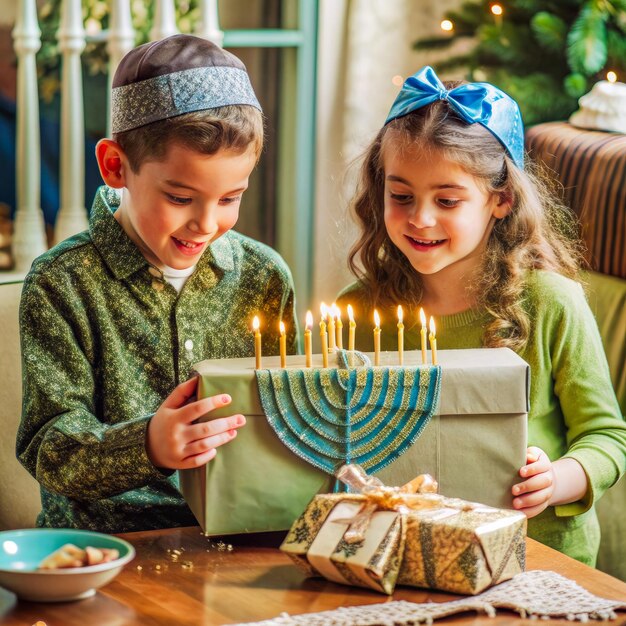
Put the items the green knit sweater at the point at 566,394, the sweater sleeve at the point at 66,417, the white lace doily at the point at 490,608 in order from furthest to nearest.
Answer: the green knit sweater at the point at 566,394 < the sweater sleeve at the point at 66,417 < the white lace doily at the point at 490,608

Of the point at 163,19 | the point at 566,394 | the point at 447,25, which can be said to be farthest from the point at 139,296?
the point at 447,25

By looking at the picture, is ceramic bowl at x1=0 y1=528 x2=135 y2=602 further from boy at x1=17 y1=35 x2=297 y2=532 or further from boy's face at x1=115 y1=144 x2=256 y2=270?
boy's face at x1=115 y1=144 x2=256 y2=270

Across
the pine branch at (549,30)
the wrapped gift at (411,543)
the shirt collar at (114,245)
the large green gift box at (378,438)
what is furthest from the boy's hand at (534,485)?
the pine branch at (549,30)

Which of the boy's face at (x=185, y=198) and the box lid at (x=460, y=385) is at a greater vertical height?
the boy's face at (x=185, y=198)

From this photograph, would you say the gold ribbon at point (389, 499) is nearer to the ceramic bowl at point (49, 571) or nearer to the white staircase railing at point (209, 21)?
the ceramic bowl at point (49, 571)

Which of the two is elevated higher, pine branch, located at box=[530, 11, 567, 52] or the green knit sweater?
pine branch, located at box=[530, 11, 567, 52]

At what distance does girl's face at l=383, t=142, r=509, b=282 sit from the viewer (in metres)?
1.80

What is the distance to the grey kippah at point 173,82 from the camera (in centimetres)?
160

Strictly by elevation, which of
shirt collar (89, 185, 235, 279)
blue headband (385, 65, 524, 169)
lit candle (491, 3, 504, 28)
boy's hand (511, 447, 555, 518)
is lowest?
boy's hand (511, 447, 555, 518)

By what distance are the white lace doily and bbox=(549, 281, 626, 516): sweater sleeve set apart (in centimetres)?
41

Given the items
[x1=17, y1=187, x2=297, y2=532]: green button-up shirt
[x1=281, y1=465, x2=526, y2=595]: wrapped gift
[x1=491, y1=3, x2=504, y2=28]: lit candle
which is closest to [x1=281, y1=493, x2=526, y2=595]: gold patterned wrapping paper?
[x1=281, y1=465, x2=526, y2=595]: wrapped gift

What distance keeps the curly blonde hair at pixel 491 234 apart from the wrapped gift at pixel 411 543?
56cm

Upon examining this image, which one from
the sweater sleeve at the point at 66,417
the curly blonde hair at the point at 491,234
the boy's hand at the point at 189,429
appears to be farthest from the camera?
the curly blonde hair at the point at 491,234

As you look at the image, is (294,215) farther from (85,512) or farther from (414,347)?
(85,512)
